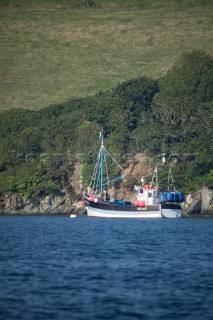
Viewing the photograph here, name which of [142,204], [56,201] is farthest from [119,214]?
[56,201]

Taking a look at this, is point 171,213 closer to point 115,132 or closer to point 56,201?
point 56,201

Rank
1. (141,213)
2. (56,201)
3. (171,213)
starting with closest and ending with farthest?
(171,213)
(141,213)
(56,201)

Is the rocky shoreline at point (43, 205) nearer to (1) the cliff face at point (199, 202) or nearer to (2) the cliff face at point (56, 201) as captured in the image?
(2) the cliff face at point (56, 201)

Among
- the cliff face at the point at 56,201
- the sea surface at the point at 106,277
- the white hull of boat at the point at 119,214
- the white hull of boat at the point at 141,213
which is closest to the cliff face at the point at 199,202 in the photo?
the white hull of boat at the point at 141,213

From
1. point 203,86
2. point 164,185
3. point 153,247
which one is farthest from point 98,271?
point 203,86

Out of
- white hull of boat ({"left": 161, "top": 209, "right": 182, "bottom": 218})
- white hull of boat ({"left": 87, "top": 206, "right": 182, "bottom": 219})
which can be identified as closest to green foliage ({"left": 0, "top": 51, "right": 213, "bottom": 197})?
white hull of boat ({"left": 161, "top": 209, "right": 182, "bottom": 218})

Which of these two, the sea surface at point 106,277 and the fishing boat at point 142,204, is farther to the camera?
the fishing boat at point 142,204

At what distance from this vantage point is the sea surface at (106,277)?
4781 centimetres

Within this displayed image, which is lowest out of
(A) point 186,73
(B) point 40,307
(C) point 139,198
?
(B) point 40,307

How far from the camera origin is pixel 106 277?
5822cm

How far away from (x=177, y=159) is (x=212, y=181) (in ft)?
39.9

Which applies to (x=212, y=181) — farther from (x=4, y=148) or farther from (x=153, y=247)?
(x=153, y=247)

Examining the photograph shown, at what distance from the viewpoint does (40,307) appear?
1909 inches

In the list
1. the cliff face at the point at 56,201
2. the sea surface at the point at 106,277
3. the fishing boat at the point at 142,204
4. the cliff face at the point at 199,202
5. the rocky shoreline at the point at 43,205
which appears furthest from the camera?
the cliff face at the point at 56,201
